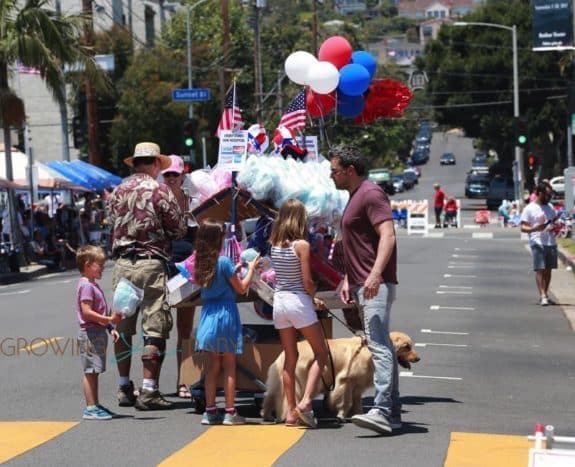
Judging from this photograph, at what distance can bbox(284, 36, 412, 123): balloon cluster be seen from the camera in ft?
37.1

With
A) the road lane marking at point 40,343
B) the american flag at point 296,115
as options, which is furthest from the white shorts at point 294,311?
the road lane marking at point 40,343

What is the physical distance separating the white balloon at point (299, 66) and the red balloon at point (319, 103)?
0.66ft

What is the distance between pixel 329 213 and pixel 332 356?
1.42 meters

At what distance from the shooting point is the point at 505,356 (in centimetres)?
1471

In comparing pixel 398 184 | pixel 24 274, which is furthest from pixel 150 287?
pixel 398 184

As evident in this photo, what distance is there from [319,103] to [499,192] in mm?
57096

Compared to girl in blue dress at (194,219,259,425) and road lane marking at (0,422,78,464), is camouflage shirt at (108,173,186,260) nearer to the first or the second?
girl in blue dress at (194,219,259,425)

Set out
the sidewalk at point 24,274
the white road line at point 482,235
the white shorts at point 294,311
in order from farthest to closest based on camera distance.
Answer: the white road line at point 482,235, the sidewalk at point 24,274, the white shorts at point 294,311

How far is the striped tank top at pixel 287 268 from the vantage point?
9406 mm

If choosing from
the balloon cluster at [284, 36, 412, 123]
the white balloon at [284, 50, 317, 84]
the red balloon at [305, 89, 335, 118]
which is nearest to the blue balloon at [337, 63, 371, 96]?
the balloon cluster at [284, 36, 412, 123]

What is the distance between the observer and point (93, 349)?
32.0 ft

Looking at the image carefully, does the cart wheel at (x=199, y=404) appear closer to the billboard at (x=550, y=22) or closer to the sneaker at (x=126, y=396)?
the sneaker at (x=126, y=396)

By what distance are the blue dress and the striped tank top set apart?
0.42 m

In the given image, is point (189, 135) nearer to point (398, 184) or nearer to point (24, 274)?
point (24, 274)
